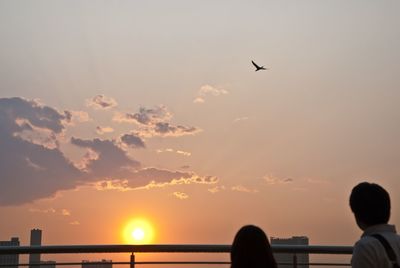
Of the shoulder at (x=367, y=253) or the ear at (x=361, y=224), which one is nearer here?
the shoulder at (x=367, y=253)

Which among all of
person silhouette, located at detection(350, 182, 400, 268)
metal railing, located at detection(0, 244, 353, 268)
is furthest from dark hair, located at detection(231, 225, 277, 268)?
metal railing, located at detection(0, 244, 353, 268)

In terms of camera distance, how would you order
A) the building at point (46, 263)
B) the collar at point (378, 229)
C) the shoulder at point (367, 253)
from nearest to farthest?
the shoulder at point (367, 253) → the collar at point (378, 229) → the building at point (46, 263)

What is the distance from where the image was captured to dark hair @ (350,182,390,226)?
3781 millimetres

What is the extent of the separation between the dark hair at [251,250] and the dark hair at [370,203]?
0.61m

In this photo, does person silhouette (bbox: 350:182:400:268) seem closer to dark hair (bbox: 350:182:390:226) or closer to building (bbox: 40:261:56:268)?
dark hair (bbox: 350:182:390:226)

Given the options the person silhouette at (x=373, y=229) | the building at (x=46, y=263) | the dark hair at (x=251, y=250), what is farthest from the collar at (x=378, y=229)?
the building at (x=46, y=263)

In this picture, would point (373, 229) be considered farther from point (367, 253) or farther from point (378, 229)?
point (367, 253)

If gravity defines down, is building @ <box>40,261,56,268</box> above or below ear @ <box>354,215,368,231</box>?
above

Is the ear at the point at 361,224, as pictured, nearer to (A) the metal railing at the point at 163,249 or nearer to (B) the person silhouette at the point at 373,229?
(B) the person silhouette at the point at 373,229

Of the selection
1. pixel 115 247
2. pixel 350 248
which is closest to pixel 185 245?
pixel 115 247

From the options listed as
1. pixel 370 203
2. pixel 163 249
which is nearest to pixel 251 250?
pixel 370 203

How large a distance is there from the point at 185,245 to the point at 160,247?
0.33 meters

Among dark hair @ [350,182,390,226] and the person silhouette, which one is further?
dark hair @ [350,182,390,226]

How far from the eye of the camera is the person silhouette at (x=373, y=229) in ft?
11.6
